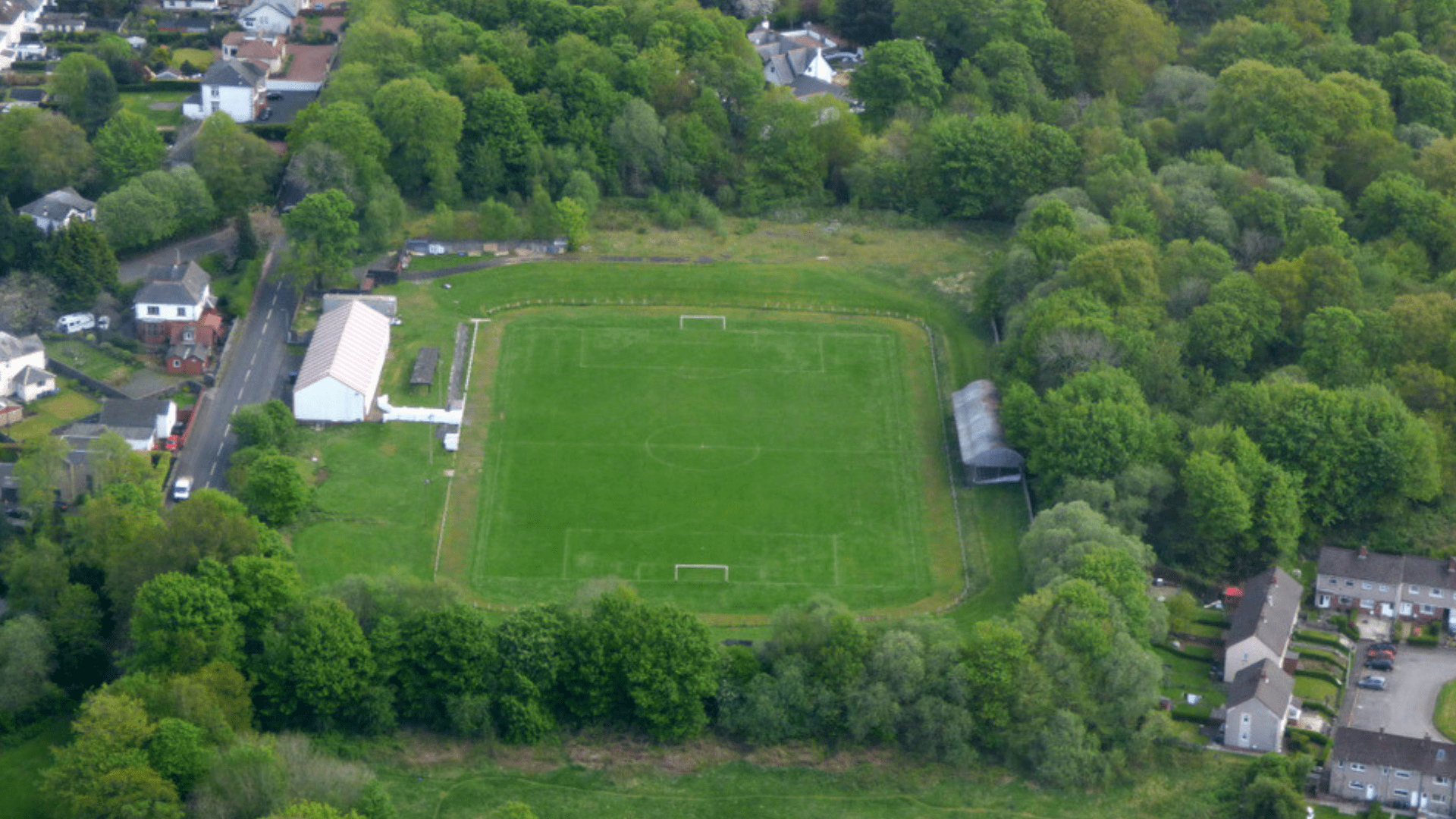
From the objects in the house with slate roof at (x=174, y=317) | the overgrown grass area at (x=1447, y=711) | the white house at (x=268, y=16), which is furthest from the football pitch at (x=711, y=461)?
the white house at (x=268, y=16)

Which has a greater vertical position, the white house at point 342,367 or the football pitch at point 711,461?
the white house at point 342,367

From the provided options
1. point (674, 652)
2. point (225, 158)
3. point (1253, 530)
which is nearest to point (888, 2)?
point (225, 158)

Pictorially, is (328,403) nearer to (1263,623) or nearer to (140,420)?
(140,420)

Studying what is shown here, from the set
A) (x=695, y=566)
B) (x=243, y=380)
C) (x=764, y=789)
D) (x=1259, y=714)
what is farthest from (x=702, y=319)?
(x=1259, y=714)

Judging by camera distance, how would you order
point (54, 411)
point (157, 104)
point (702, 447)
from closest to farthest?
point (702, 447) → point (54, 411) → point (157, 104)

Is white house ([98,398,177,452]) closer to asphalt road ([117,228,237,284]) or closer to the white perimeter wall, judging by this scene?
the white perimeter wall

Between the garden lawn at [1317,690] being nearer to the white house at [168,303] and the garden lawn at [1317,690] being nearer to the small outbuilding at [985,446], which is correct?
the small outbuilding at [985,446]
